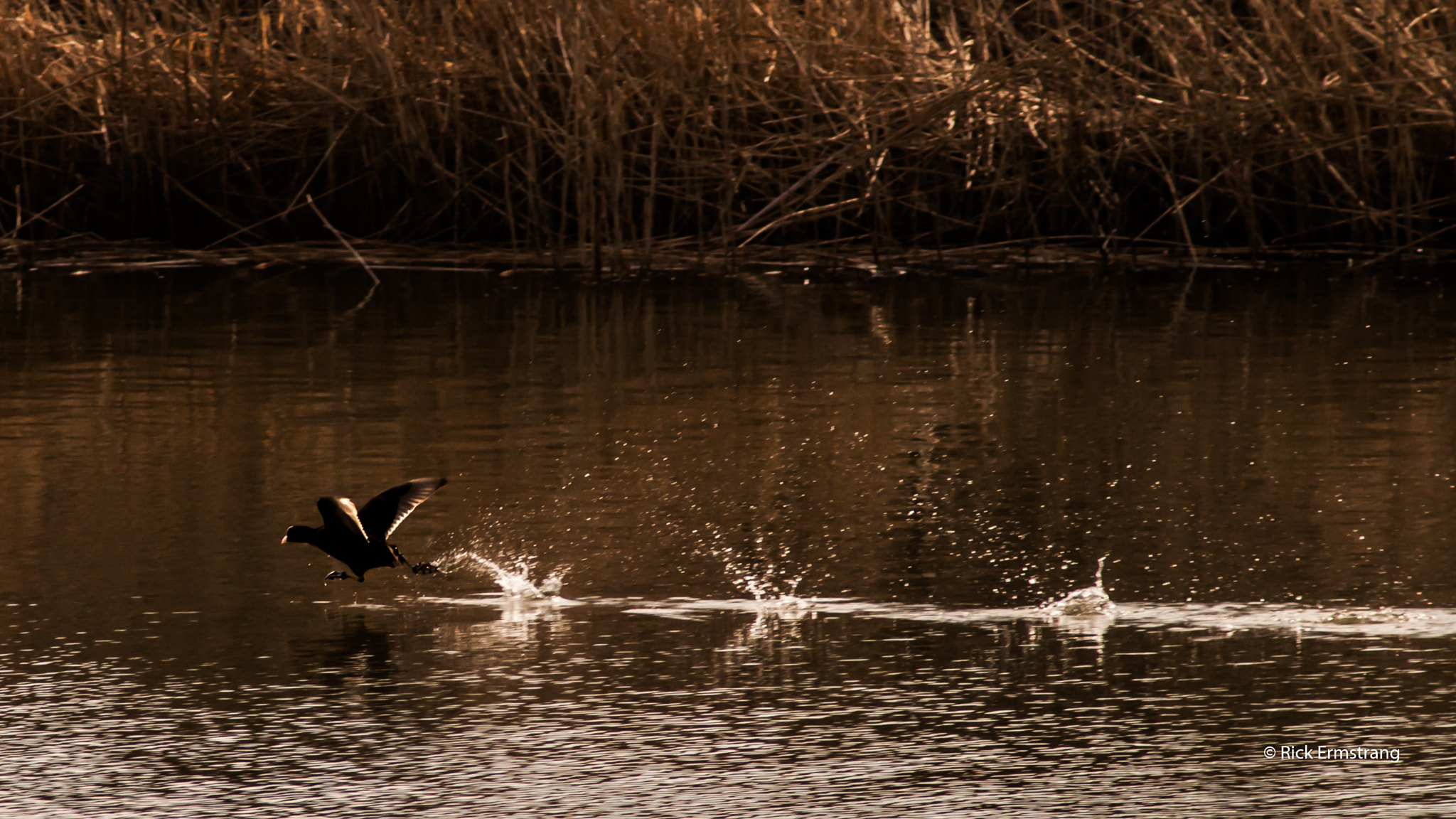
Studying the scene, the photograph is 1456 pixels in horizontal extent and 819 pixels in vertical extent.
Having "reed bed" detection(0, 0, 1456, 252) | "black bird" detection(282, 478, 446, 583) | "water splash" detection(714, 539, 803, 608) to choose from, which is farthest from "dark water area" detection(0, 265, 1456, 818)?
"reed bed" detection(0, 0, 1456, 252)

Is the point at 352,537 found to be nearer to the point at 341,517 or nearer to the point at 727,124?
the point at 341,517

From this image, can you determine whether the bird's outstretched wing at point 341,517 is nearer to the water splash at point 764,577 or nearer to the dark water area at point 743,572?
the dark water area at point 743,572

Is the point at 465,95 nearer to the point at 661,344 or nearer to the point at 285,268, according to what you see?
the point at 285,268

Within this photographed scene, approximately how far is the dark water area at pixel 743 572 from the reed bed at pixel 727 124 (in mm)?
2104

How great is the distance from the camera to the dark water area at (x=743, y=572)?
3.65m

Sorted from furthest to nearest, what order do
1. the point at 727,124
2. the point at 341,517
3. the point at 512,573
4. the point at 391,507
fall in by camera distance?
1. the point at 727,124
2. the point at 512,573
3. the point at 391,507
4. the point at 341,517

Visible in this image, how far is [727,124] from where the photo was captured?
11383 mm

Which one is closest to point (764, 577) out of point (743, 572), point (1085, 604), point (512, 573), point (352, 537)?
point (743, 572)

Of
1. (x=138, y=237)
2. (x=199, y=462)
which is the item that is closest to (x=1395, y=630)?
(x=199, y=462)

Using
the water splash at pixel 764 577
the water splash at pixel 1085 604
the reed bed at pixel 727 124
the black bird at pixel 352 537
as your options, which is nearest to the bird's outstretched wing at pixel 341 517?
the black bird at pixel 352 537

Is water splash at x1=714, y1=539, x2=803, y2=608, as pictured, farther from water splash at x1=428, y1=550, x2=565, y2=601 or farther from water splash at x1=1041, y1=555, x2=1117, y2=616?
water splash at x1=1041, y1=555, x2=1117, y2=616

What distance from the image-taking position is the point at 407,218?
41.2 ft

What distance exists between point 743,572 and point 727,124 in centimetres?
649

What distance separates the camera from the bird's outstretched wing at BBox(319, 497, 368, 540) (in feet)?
15.4
